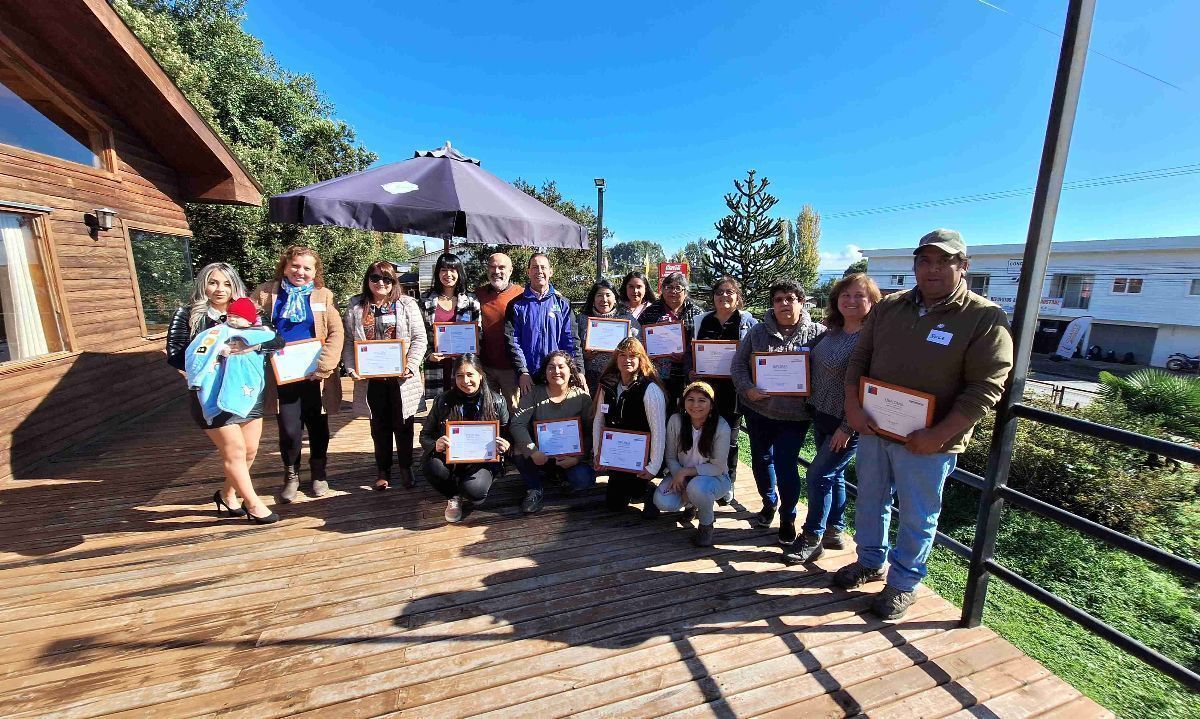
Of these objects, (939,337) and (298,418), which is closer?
(939,337)

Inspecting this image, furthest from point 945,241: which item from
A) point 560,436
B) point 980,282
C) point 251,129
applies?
point 980,282

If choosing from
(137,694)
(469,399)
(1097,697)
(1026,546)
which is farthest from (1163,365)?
(137,694)

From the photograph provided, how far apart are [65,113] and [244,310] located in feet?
15.8

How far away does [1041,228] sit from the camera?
6.95 ft

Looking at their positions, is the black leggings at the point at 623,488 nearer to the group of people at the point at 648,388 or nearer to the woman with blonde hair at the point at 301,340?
the group of people at the point at 648,388

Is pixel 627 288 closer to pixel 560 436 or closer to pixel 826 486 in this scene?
pixel 560 436

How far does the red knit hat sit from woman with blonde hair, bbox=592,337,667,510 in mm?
2416

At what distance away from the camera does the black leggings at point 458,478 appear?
3.50 meters

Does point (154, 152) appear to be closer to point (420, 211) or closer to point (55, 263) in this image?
point (55, 263)

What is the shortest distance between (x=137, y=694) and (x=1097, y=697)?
464cm

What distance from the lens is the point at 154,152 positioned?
6.70 meters

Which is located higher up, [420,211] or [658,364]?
[420,211]

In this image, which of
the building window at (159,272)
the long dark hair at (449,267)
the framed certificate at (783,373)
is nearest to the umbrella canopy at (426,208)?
the long dark hair at (449,267)

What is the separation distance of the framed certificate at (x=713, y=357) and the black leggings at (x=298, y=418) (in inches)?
116
